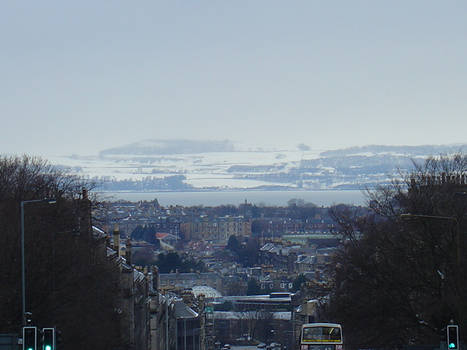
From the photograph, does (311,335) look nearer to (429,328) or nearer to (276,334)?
(429,328)

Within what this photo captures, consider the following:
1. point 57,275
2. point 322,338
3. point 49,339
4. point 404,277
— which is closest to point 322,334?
point 322,338

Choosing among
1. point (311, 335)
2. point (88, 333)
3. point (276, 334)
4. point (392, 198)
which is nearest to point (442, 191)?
point (392, 198)

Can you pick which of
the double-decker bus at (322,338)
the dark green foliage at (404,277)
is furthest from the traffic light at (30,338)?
the dark green foliage at (404,277)

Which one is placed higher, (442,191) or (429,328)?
(442,191)

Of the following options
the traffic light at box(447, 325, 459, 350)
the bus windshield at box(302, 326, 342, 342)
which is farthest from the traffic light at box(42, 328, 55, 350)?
the bus windshield at box(302, 326, 342, 342)

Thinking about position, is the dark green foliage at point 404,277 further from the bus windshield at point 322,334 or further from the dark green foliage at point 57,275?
the dark green foliage at point 57,275

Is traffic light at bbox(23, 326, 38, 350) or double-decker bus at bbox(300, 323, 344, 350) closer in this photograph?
traffic light at bbox(23, 326, 38, 350)

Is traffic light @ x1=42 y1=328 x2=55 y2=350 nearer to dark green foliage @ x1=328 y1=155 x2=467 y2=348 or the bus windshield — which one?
the bus windshield

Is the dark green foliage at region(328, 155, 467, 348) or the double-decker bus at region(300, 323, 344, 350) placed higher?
the dark green foliage at region(328, 155, 467, 348)

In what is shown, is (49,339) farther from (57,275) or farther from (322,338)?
(322,338)
